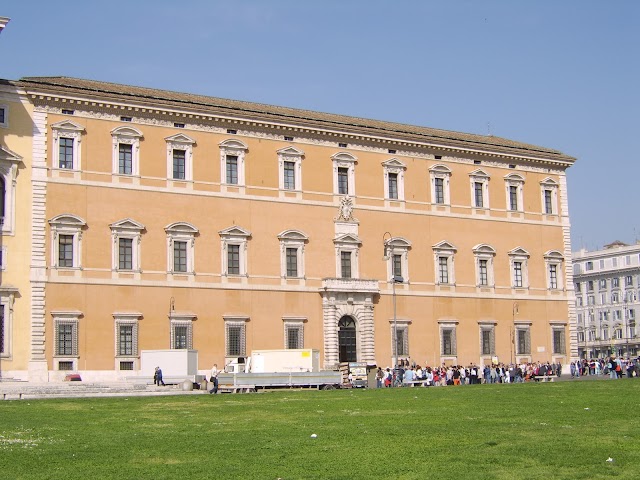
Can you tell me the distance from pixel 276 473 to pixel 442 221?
43.9 m

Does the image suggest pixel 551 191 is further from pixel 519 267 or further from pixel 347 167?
pixel 347 167

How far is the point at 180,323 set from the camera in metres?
46.4

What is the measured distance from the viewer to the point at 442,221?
55688 mm

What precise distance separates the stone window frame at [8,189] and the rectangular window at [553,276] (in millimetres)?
32244

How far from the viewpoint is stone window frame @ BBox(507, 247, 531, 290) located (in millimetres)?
57875

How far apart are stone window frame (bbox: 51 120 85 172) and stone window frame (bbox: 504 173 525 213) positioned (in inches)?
1022

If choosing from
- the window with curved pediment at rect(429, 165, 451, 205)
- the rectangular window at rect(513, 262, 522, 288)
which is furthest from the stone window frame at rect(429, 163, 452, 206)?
the rectangular window at rect(513, 262, 522, 288)

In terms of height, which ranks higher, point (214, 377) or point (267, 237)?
point (267, 237)

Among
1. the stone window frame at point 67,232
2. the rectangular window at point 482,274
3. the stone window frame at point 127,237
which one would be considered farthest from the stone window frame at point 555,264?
the stone window frame at point 67,232

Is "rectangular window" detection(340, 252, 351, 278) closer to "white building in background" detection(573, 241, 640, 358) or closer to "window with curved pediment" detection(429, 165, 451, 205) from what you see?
"window with curved pediment" detection(429, 165, 451, 205)

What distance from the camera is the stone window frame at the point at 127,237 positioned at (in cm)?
4531

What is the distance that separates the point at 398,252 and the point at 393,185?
12.5ft

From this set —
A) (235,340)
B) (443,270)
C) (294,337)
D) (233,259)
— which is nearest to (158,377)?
(235,340)

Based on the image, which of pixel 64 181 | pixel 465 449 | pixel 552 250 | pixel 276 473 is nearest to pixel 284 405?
pixel 465 449
